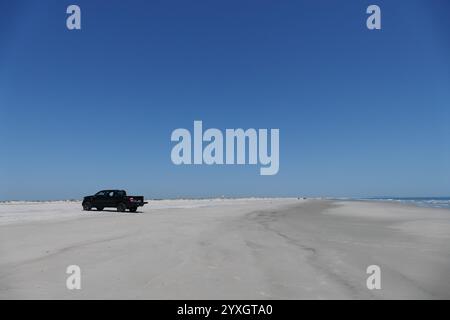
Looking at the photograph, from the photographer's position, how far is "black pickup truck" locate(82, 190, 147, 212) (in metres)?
35.0

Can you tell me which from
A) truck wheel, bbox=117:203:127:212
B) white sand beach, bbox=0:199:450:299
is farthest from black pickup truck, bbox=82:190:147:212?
white sand beach, bbox=0:199:450:299

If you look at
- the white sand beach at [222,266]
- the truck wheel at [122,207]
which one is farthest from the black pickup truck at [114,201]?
the white sand beach at [222,266]

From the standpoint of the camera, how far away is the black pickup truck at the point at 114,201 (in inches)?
1377

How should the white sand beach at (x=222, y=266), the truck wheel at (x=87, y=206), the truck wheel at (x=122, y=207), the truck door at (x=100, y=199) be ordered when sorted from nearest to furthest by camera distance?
the white sand beach at (x=222, y=266), the truck wheel at (x=122, y=207), the truck door at (x=100, y=199), the truck wheel at (x=87, y=206)

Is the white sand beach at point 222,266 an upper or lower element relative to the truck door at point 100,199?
upper

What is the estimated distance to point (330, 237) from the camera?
14422 millimetres

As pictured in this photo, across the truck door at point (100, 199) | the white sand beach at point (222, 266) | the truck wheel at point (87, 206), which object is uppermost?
the white sand beach at point (222, 266)

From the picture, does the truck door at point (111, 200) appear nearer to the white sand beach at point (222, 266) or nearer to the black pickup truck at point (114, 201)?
the black pickup truck at point (114, 201)

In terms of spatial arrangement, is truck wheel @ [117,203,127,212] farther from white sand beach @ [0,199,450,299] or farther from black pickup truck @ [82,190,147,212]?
white sand beach @ [0,199,450,299]
